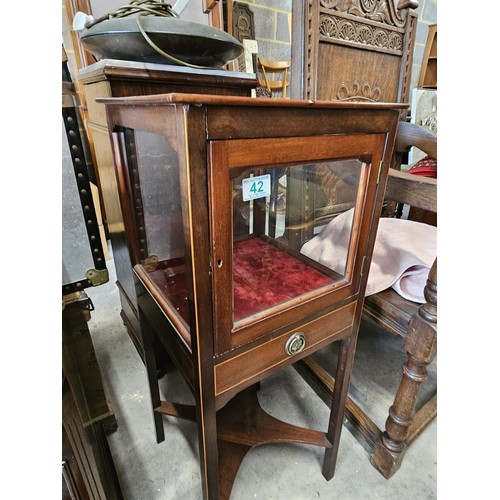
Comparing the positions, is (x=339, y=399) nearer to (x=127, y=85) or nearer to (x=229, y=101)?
(x=229, y=101)

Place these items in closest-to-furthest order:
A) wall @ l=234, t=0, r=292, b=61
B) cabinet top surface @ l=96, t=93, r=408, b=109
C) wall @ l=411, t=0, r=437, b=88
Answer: cabinet top surface @ l=96, t=93, r=408, b=109 < wall @ l=234, t=0, r=292, b=61 < wall @ l=411, t=0, r=437, b=88

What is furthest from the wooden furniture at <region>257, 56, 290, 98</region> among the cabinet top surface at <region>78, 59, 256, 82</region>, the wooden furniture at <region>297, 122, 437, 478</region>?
the wooden furniture at <region>297, 122, 437, 478</region>

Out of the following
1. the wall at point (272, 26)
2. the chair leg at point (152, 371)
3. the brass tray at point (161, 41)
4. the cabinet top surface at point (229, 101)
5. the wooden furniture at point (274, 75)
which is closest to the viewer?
the cabinet top surface at point (229, 101)

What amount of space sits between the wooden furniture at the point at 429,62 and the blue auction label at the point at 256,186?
11.7ft

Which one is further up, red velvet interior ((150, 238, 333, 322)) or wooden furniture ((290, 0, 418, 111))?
wooden furniture ((290, 0, 418, 111))

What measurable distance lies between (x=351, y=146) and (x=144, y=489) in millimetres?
1042

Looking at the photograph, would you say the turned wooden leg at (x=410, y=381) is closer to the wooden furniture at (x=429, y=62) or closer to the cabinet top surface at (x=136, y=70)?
the cabinet top surface at (x=136, y=70)

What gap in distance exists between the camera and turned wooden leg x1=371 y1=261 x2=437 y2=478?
2.45 feet

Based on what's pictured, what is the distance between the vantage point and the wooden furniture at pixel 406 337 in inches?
29.3

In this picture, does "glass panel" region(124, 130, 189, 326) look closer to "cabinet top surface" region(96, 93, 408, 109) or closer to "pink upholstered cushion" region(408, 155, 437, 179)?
"cabinet top surface" region(96, 93, 408, 109)

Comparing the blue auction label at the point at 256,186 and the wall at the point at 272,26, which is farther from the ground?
the wall at the point at 272,26

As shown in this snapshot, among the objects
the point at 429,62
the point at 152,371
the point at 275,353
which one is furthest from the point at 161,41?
the point at 429,62

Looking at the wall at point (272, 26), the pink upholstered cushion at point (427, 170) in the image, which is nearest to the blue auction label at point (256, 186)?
the pink upholstered cushion at point (427, 170)

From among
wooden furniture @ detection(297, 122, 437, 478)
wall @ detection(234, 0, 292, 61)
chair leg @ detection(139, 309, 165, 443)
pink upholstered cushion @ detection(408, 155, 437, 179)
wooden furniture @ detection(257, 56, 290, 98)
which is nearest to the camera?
wooden furniture @ detection(297, 122, 437, 478)
